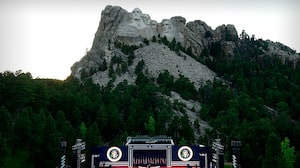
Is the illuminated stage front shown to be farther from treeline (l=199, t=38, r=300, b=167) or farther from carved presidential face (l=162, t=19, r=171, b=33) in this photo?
carved presidential face (l=162, t=19, r=171, b=33)

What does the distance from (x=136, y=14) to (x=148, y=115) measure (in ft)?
331

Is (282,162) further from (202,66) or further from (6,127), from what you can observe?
A: (202,66)

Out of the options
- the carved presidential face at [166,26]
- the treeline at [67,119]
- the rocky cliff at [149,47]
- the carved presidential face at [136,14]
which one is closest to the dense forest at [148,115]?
the treeline at [67,119]

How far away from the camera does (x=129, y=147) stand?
33.5 meters

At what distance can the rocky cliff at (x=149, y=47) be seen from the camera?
483ft

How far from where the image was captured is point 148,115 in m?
87.4

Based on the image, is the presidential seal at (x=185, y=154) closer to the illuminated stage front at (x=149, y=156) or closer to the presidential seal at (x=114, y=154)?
the illuminated stage front at (x=149, y=156)

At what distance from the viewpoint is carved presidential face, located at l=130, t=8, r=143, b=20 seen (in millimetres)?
180500

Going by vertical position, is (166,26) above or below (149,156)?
above

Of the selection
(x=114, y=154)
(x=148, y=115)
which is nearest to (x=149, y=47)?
(x=148, y=115)

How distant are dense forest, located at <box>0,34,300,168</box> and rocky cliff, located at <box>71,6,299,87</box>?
950cm

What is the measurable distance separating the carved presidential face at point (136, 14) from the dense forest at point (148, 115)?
1772 inches

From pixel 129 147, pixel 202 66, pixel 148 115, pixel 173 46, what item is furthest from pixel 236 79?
pixel 129 147

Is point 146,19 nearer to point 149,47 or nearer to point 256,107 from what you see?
point 149,47
